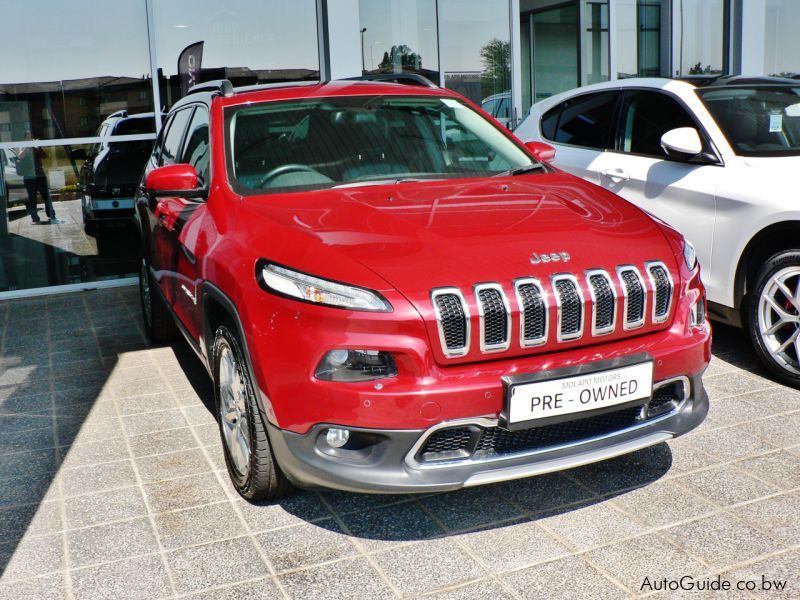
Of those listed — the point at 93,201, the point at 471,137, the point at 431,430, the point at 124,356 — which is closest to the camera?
the point at 431,430

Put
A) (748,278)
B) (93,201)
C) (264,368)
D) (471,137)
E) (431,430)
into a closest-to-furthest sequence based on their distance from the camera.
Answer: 1. (431,430)
2. (264,368)
3. (471,137)
4. (748,278)
5. (93,201)

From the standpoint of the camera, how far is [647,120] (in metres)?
5.90

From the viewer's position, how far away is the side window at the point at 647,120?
5699 millimetres

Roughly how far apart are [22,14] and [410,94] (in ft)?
16.6

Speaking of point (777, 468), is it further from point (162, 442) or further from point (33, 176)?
point (33, 176)

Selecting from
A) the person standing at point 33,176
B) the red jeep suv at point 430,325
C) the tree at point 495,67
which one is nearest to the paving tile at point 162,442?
the red jeep suv at point 430,325

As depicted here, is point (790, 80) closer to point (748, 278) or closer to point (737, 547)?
point (748, 278)

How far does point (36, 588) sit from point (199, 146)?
2.36m

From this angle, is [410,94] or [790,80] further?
[790,80]

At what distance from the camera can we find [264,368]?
3127 millimetres

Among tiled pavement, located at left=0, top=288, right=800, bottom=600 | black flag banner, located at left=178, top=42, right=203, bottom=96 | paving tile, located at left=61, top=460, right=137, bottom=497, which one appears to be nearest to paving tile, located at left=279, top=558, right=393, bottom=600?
tiled pavement, located at left=0, top=288, right=800, bottom=600

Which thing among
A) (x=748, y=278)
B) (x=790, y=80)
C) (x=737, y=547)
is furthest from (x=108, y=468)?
(x=790, y=80)

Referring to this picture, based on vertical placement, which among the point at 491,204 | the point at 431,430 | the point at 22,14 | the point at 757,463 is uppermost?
the point at 22,14

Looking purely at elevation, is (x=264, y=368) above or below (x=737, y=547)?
above
